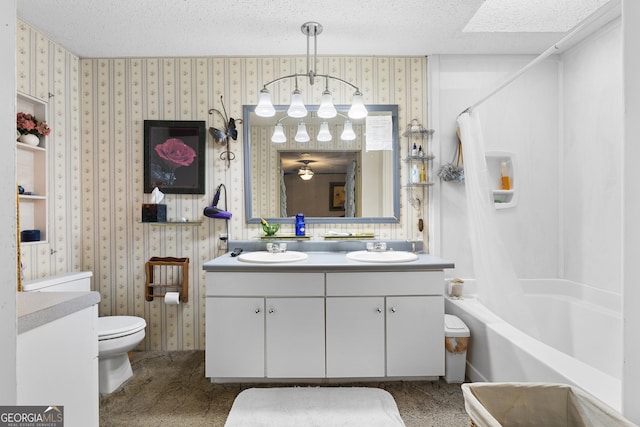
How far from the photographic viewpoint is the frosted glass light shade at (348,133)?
2.54 m

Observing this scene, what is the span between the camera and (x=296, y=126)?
8.40 ft

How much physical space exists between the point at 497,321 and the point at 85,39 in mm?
3270

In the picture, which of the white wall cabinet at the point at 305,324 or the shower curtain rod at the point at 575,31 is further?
the white wall cabinet at the point at 305,324

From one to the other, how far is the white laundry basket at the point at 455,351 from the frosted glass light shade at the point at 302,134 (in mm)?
1609

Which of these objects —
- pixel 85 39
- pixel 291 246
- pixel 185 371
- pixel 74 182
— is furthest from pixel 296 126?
pixel 185 371

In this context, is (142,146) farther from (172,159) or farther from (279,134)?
(279,134)

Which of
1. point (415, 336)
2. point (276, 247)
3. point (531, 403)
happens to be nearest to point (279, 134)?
point (276, 247)

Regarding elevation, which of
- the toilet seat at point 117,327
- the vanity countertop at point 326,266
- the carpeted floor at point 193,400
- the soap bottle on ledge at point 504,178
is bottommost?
the carpeted floor at point 193,400

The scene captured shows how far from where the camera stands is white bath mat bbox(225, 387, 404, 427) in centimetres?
174

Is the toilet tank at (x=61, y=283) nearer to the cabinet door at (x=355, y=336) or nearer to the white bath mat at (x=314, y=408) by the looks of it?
the white bath mat at (x=314, y=408)

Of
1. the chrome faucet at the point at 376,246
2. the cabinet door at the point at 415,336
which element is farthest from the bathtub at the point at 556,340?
the chrome faucet at the point at 376,246

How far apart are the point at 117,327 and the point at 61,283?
522 millimetres

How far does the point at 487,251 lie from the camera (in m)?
2.06

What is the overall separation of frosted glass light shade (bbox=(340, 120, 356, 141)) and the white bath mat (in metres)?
1.71
